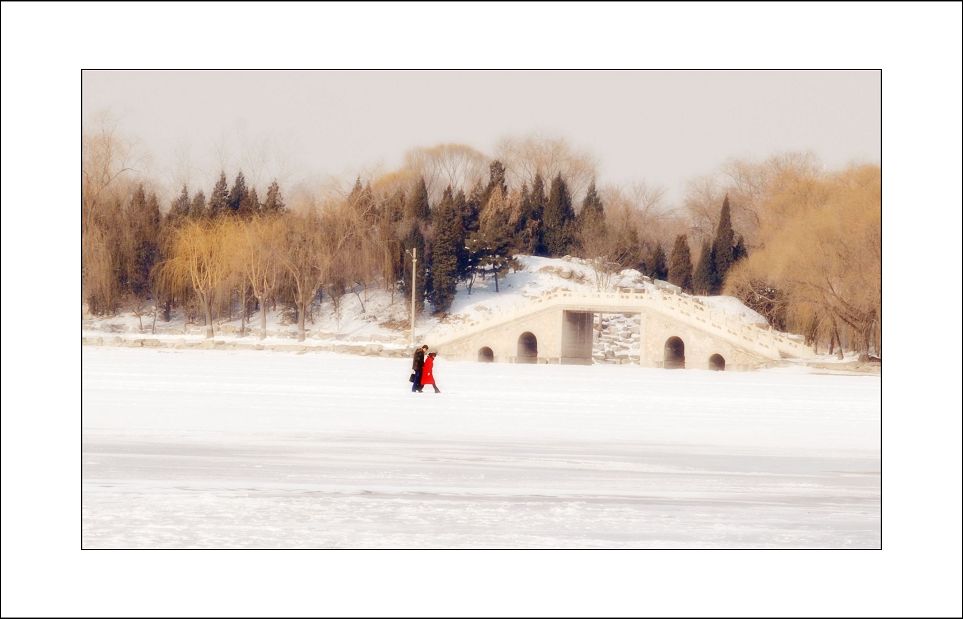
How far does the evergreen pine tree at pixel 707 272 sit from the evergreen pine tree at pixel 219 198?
25.6 m

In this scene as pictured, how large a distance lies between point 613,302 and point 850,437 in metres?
27.6

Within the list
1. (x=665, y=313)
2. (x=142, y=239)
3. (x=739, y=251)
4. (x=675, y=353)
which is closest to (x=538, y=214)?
(x=739, y=251)

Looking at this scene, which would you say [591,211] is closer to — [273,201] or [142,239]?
[273,201]

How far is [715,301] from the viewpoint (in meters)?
58.8

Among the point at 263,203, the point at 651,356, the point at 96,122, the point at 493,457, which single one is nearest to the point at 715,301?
the point at 651,356

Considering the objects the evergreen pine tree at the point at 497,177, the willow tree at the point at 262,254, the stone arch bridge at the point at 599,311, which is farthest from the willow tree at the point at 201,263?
the evergreen pine tree at the point at 497,177

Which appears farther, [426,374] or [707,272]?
[707,272]

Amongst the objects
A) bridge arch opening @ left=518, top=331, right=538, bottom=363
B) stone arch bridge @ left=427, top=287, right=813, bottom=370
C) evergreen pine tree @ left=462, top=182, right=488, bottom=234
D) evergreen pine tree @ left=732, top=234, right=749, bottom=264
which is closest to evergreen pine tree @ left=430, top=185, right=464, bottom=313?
evergreen pine tree @ left=462, top=182, right=488, bottom=234

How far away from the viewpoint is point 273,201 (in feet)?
185

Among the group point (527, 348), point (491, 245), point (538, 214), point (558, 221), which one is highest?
point (538, 214)

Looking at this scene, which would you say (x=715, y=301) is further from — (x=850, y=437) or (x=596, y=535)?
(x=596, y=535)

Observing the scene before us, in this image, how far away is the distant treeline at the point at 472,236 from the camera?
4220 cm

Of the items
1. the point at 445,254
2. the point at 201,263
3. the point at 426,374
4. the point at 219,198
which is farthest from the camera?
the point at 445,254

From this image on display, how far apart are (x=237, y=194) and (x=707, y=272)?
25524mm
